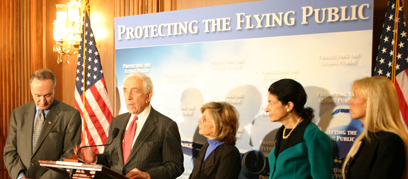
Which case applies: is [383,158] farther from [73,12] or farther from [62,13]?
[62,13]

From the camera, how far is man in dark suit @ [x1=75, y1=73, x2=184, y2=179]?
3.02 m

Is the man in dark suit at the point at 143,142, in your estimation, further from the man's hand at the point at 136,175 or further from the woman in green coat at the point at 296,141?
the woman in green coat at the point at 296,141

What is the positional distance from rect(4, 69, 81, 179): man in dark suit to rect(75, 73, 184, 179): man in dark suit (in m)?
0.74

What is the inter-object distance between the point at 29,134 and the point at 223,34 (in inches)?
91.0

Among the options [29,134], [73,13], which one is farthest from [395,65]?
[73,13]

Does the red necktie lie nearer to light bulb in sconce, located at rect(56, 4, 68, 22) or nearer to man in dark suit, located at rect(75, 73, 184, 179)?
man in dark suit, located at rect(75, 73, 184, 179)

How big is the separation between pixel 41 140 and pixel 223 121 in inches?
72.0

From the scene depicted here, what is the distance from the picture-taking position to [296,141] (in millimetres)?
2602

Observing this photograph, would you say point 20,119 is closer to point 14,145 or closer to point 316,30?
point 14,145

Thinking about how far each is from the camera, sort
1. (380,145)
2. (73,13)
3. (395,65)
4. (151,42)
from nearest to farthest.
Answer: (380,145), (395,65), (151,42), (73,13)

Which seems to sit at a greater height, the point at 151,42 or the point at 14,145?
the point at 151,42

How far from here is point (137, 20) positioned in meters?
4.75

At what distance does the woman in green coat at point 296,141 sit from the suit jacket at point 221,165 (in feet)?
1.51

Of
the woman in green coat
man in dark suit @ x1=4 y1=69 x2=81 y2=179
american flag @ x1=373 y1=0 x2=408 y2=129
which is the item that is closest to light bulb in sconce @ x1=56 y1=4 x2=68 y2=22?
man in dark suit @ x1=4 y1=69 x2=81 y2=179
